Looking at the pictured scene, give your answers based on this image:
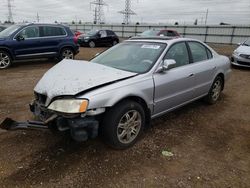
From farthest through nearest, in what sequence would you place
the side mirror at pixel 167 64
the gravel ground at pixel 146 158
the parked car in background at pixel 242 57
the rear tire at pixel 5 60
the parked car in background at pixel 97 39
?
the parked car in background at pixel 97 39
the parked car in background at pixel 242 57
the rear tire at pixel 5 60
the side mirror at pixel 167 64
the gravel ground at pixel 146 158

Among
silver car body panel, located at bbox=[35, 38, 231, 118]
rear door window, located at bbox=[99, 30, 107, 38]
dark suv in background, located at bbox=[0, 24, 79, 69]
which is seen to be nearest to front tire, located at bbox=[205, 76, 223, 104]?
silver car body panel, located at bbox=[35, 38, 231, 118]

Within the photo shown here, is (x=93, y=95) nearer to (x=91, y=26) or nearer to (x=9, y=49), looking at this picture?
(x=9, y=49)

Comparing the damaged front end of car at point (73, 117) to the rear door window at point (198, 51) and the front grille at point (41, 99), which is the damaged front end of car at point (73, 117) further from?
the rear door window at point (198, 51)

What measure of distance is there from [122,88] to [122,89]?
16mm

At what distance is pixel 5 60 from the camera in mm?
9438

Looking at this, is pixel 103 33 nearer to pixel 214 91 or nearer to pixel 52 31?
pixel 52 31

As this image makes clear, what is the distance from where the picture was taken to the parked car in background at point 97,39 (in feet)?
63.1

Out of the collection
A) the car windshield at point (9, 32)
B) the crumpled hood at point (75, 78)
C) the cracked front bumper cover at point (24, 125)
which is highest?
the car windshield at point (9, 32)

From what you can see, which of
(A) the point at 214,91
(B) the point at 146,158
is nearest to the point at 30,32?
(A) the point at 214,91

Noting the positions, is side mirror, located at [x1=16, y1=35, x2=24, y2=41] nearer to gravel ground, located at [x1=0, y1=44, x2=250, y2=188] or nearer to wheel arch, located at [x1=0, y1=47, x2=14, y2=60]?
wheel arch, located at [x1=0, y1=47, x2=14, y2=60]

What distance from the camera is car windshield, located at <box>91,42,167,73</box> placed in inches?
155

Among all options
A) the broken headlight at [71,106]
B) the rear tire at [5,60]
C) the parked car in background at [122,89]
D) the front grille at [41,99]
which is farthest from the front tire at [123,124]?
the rear tire at [5,60]

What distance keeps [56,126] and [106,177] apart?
35.9 inches

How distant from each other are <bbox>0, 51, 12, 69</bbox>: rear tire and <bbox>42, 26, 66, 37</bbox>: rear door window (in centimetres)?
167
